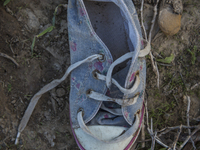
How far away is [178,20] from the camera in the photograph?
1.88 metres

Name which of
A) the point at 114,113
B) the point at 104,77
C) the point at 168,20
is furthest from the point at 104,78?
the point at 168,20

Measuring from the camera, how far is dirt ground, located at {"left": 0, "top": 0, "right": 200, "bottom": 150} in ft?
6.30

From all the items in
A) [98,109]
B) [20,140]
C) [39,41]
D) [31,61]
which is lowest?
[20,140]

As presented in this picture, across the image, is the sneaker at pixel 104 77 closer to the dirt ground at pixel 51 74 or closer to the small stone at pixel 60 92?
the small stone at pixel 60 92

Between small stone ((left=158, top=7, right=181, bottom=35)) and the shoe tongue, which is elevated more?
small stone ((left=158, top=7, right=181, bottom=35))

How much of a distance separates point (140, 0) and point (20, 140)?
1933 mm

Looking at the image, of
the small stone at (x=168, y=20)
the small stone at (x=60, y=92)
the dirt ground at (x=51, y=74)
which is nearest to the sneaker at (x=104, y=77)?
the small stone at (x=60, y=92)

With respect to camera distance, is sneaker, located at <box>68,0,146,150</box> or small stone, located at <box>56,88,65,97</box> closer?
sneaker, located at <box>68,0,146,150</box>

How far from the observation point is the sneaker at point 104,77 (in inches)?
61.7

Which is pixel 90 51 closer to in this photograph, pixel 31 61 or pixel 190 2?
pixel 31 61

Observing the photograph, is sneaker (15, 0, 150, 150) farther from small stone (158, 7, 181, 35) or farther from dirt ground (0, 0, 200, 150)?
small stone (158, 7, 181, 35)

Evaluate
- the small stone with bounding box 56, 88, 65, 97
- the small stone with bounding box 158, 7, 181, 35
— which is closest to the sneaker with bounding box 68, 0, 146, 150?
the small stone with bounding box 56, 88, 65, 97

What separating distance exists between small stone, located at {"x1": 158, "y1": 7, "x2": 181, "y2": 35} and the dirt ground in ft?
0.35

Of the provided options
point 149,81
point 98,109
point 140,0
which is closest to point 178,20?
point 140,0
